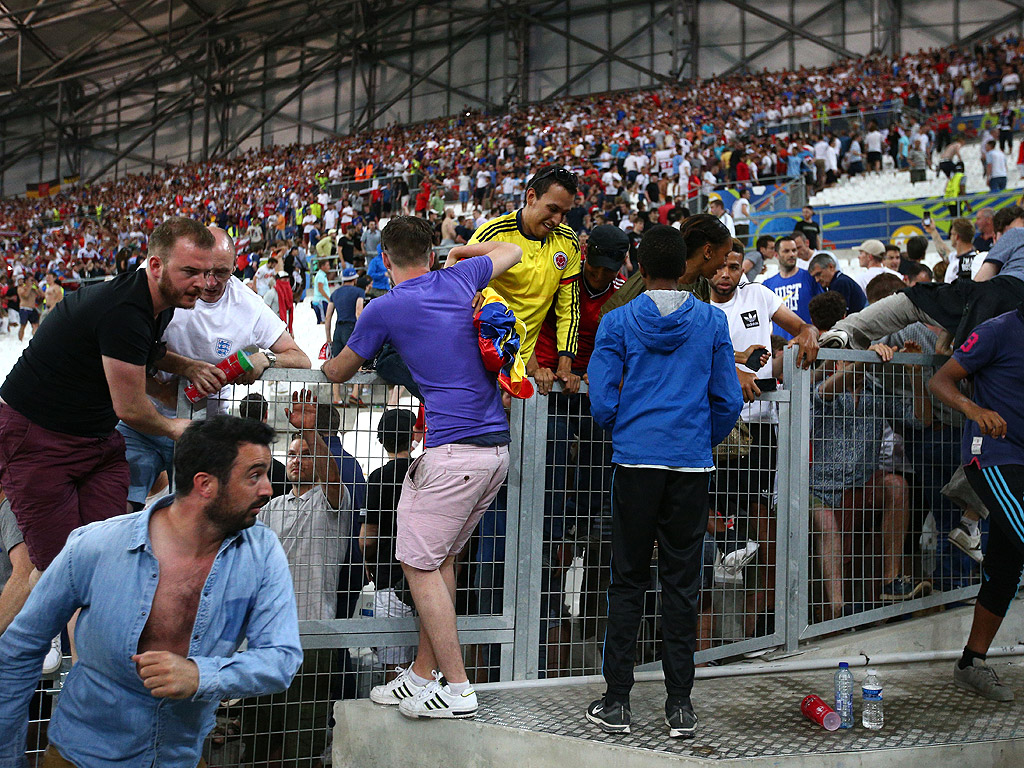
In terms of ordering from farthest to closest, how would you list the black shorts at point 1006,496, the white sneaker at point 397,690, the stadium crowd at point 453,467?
1. the black shorts at point 1006,496
2. the white sneaker at point 397,690
3. the stadium crowd at point 453,467

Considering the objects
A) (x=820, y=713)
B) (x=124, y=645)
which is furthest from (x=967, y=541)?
(x=124, y=645)

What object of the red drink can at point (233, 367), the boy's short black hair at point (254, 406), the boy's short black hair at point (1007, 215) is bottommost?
the boy's short black hair at point (254, 406)

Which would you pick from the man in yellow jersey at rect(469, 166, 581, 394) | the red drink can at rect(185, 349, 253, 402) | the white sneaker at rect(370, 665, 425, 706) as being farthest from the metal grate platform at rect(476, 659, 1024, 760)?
the red drink can at rect(185, 349, 253, 402)

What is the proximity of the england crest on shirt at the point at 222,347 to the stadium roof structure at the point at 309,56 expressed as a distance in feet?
113

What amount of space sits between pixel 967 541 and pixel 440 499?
108 inches

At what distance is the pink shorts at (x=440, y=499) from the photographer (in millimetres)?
3418

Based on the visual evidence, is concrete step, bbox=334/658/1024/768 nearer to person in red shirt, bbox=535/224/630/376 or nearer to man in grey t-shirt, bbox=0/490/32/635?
man in grey t-shirt, bbox=0/490/32/635

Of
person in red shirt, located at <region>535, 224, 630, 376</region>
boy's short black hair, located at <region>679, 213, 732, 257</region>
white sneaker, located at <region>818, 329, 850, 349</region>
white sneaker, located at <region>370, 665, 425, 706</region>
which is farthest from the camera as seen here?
white sneaker, located at <region>818, 329, 850, 349</region>

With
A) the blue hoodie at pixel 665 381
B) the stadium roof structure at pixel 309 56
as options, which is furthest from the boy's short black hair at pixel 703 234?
the stadium roof structure at pixel 309 56

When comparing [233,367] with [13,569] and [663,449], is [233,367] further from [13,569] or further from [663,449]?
[663,449]

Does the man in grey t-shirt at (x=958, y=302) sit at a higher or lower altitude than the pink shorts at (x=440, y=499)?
higher

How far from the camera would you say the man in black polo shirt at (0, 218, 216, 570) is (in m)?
3.12

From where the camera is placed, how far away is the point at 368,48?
132ft

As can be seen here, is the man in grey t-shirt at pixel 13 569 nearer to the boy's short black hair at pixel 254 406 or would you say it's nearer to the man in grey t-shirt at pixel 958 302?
the boy's short black hair at pixel 254 406
